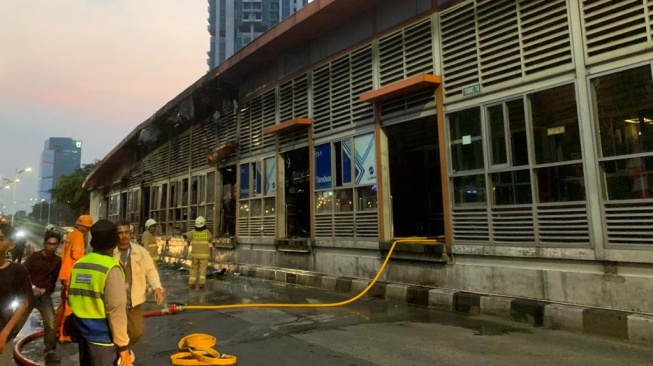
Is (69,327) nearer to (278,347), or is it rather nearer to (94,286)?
(94,286)

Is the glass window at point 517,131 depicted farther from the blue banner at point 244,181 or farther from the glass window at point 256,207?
the blue banner at point 244,181

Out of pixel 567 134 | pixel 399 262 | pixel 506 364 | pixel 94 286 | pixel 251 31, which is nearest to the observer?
pixel 94 286

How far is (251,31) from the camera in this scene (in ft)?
365

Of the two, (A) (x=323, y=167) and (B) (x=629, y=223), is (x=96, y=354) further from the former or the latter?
(A) (x=323, y=167)

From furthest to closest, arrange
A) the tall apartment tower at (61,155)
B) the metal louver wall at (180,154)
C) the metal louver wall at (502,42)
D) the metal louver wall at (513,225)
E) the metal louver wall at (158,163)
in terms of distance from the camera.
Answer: the tall apartment tower at (61,155) < the metal louver wall at (158,163) < the metal louver wall at (180,154) < the metal louver wall at (513,225) < the metal louver wall at (502,42)

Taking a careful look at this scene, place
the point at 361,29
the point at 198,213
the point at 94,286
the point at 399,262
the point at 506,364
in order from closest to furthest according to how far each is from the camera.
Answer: the point at 94,286, the point at 506,364, the point at 399,262, the point at 361,29, the point at 198,213

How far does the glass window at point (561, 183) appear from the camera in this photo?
6395 mm

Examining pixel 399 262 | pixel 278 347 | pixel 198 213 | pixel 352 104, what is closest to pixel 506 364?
pixel 278 347

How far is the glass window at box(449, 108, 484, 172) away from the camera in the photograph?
25.5 ft

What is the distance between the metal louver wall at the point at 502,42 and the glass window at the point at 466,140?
45 cm

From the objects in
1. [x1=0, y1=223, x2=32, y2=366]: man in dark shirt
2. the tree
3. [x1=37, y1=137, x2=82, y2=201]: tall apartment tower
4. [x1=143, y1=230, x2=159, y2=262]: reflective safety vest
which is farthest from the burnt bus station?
[x1=37, y1=137, x2=82, y2=201]: tall apartment tower

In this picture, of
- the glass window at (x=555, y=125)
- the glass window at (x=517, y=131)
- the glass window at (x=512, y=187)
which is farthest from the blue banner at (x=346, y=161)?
the glass window at (x=555, y=125)

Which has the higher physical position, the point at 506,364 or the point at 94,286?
the point at 94,286

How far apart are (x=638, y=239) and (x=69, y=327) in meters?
6.40
